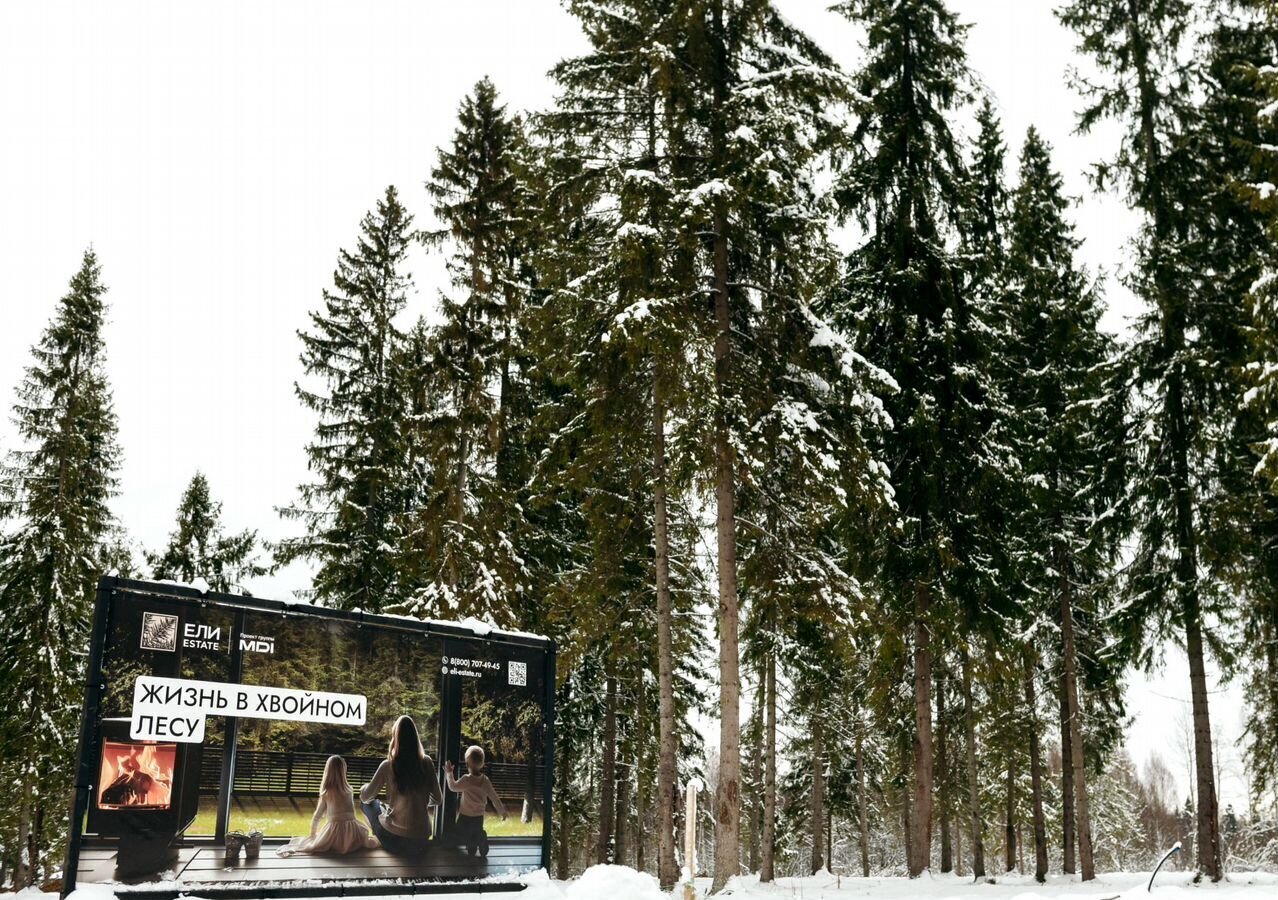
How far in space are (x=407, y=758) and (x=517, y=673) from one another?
6.22 feet

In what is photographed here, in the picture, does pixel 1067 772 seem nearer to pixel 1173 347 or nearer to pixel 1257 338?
pixel 1173 347

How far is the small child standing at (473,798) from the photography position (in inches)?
484

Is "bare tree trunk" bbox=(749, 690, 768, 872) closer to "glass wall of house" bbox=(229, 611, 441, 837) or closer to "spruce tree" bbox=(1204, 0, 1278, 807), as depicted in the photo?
"spruce tree" bbox=(1204, 0, 1278, 807)

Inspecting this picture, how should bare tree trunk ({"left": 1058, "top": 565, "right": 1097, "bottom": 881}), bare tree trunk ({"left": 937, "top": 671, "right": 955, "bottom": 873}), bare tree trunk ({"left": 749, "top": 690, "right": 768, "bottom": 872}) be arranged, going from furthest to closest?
bare tree trunk ({"left": 749, "top": 690, "right": 768, "bottom": 872}), bare tree trunk ({"left": 937, "top": 671, "right": 955, "bottom": 873}), bare tree trunk ({"left": 1058, "top": 565, "right": 1097, "bottom": 881})

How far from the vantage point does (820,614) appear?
52.9ft

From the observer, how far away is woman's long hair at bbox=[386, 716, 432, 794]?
38.5 ft

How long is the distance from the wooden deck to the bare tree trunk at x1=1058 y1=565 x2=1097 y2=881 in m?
12.7

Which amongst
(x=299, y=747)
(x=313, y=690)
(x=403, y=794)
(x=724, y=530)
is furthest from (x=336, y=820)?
(x=724, y=530)

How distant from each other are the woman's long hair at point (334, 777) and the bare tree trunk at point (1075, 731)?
15.0 meters

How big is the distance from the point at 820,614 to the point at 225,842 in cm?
932

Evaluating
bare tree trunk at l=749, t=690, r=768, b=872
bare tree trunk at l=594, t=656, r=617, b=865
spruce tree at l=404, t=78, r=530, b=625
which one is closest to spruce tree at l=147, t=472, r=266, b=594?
spruce tree at l=404, t=78, r=530, b=625

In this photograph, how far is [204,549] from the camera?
36.2m

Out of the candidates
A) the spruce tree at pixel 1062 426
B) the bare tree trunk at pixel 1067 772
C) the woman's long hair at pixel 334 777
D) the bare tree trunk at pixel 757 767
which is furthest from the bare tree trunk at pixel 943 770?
the woman's long hair at pixel 334 777

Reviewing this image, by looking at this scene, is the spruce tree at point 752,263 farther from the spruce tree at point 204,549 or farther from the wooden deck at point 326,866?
the spruce tree at point 204,549
